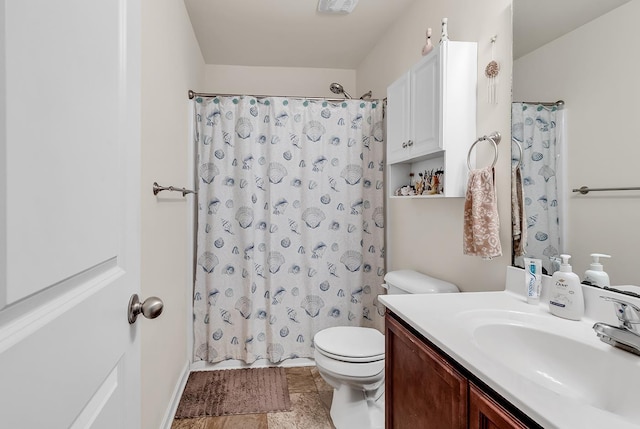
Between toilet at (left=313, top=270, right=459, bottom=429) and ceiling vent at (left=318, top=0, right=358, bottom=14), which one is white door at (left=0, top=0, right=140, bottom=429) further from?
ceiling vent at (left=318, top=0, right=358, bottom=14)

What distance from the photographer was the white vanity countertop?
63 centimetres

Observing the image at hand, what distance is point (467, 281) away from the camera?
171 cm

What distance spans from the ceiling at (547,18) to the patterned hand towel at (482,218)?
48cm

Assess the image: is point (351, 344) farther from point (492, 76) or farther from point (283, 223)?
point (492, 76)

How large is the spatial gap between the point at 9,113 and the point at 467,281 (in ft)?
5.69

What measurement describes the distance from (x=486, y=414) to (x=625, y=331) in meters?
0.42

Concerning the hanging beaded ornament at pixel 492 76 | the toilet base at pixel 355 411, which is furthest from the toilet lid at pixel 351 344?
the hanging beaded ornament at pixel 492 76

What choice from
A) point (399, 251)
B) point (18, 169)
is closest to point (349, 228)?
point (399, 251)

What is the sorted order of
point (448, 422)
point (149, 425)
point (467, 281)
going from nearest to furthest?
point (448, 422), point (149, 425), point (467, 281)

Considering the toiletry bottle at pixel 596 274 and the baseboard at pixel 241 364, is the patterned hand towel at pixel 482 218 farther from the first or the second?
the baseboard at pixel 241 364

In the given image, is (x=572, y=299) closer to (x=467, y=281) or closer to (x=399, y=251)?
(x=467, y=281)

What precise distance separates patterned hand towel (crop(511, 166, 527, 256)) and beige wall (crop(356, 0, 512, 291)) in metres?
0.04

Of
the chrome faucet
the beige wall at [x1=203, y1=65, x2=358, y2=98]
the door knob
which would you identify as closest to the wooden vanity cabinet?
the chrome faucet

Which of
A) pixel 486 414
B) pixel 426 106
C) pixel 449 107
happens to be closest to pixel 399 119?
pixel 426 106
